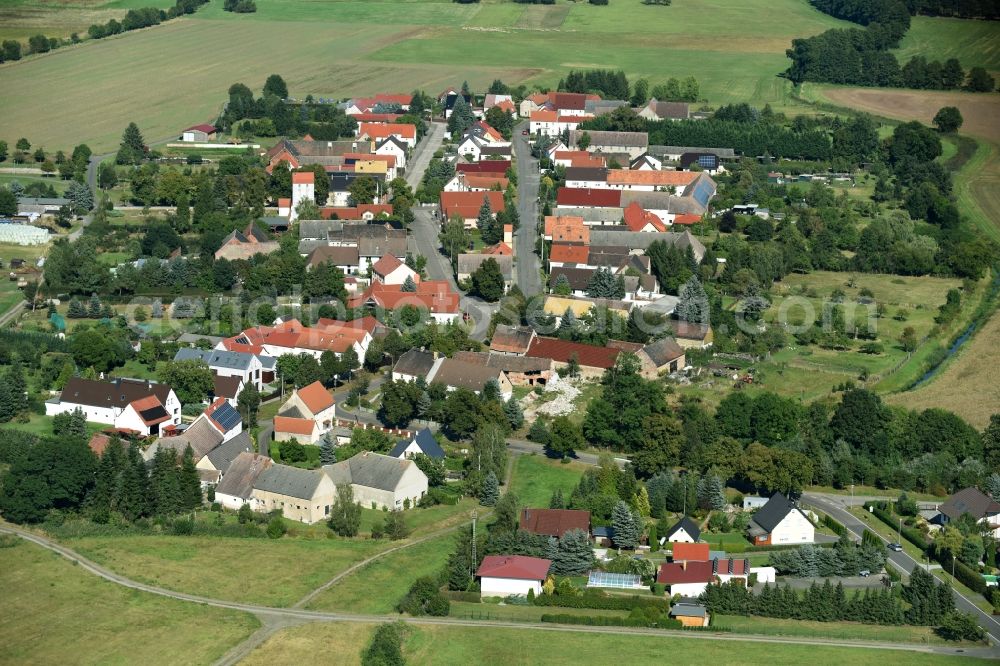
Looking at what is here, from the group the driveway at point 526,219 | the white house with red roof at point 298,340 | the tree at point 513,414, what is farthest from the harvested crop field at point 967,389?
the white house with red roof at point 298,340

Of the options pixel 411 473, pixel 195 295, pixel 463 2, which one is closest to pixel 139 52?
pixel 463 2

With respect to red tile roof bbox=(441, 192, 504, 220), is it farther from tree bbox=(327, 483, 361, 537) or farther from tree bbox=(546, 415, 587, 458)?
tree bbox=(327, 483, 361, 537)

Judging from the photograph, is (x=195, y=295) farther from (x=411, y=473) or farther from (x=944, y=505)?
(x=944, y=505)

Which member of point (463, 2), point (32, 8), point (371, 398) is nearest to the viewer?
point (371, 398)

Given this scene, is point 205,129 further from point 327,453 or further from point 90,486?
point 90,486

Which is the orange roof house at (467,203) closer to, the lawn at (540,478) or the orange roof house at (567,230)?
the orange roof house at (567,230)

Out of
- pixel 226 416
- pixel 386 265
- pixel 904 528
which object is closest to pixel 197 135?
pixel 386 265
